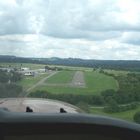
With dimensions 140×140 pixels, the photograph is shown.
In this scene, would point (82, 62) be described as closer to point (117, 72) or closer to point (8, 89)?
point (117, 72)

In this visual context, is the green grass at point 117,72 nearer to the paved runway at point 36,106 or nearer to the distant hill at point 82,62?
the distant hill at point 82,62

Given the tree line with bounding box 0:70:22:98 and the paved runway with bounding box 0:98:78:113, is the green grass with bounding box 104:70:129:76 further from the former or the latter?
the paved runway with bounding box 0:98:78:113

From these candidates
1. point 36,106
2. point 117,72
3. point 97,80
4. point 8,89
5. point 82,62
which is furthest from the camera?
point 117,72

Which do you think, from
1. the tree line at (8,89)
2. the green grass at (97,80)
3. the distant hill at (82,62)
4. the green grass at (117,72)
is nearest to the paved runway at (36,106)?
the tree line at (8,89)

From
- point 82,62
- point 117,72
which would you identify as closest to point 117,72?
point 117,72

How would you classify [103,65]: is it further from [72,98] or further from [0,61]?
[0,61]

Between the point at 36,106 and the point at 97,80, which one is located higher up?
the point at 36,106

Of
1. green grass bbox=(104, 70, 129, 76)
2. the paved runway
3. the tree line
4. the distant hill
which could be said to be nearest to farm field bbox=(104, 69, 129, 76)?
green grass bbox=(104, 70, 129, 76)

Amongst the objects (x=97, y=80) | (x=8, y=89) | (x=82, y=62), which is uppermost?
(x=82, y=62)
